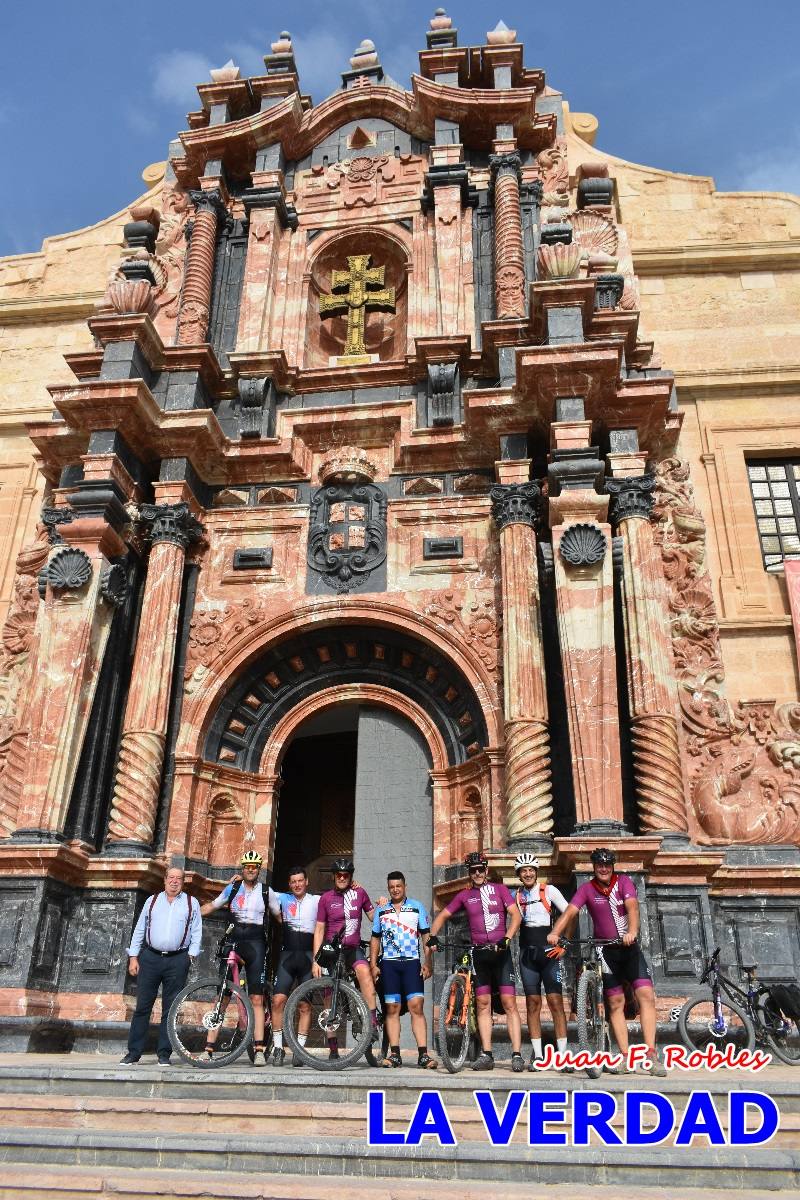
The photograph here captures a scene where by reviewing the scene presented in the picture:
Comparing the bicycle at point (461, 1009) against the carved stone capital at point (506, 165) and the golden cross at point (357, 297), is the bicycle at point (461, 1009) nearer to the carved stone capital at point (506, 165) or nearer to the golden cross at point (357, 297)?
the golden cross at point (357, 297)

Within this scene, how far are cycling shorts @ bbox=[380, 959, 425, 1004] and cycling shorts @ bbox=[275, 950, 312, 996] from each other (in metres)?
0.90

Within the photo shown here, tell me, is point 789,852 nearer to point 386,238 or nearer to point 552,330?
point 552,330

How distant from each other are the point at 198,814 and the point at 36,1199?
7.13m

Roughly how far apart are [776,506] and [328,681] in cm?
704

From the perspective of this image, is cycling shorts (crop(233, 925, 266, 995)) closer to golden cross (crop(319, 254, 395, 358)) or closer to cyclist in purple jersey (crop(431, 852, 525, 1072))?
cyclist in purple jersey (crop(431, 852, 525, 1072))

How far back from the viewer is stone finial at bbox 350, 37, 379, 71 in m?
18.7

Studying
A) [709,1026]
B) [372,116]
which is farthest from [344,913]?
[372,116]

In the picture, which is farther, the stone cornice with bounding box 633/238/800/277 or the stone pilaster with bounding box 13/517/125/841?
the stone cornice with bounding box 633/238/800/277

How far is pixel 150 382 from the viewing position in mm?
14875

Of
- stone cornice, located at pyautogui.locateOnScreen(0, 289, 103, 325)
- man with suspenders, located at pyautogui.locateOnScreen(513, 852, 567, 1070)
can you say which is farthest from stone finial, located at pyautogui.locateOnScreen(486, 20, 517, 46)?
man with suspenders, located at pyautogui.locateOnScreen(513, 852, 567, 1070)

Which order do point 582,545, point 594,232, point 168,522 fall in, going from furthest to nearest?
1. point 594,232
2. point 168,522
3. point 582,545

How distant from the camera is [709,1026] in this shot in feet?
31.2

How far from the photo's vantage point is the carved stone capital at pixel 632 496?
12742 mm

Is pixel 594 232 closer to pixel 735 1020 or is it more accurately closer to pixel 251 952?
pixel 735 1020
